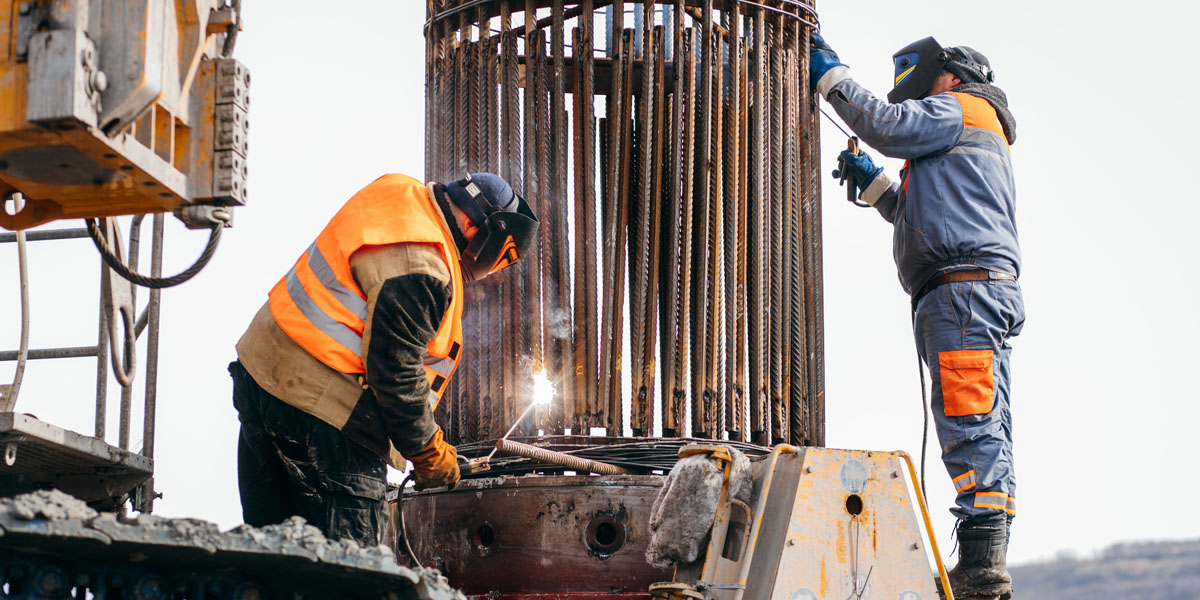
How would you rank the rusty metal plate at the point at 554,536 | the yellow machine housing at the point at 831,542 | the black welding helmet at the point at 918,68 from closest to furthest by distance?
the yellow machine housing at the point at 831,542 < the rusty metal plate at the point at 554,536 < the black welding helmet at the point at 918,68

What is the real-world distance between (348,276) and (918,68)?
10.6 ft

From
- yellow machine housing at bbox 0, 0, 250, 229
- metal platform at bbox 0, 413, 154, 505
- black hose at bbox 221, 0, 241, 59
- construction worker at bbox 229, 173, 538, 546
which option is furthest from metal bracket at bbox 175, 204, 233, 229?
metal platform at bbox 0, 413, 154, 505

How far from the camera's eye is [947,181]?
21.6ft

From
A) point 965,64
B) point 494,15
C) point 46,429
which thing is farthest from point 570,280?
point 46,429

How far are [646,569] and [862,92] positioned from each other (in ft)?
8.22

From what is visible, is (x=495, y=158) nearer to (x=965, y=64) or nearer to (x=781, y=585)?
(x=965, y=64)

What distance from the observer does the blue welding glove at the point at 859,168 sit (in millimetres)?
7363

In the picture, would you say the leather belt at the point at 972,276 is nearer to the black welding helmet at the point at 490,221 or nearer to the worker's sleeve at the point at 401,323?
the black welding helmet at the point at 490,221

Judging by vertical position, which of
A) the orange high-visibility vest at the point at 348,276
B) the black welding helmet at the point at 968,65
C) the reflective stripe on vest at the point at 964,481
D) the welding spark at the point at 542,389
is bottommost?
the reflective stripe on vest at the point at 964,481

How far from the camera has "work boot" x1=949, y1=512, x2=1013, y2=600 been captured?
5918 millimetres

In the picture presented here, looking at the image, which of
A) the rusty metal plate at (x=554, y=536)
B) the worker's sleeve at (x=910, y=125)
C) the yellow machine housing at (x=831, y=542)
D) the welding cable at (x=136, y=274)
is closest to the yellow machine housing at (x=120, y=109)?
the welding cable at (x=136, y=274)

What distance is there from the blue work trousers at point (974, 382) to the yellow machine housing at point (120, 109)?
329cm

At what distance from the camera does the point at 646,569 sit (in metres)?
6.59

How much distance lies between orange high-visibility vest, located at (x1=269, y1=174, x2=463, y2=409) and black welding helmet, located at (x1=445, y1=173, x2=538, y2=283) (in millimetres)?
143
